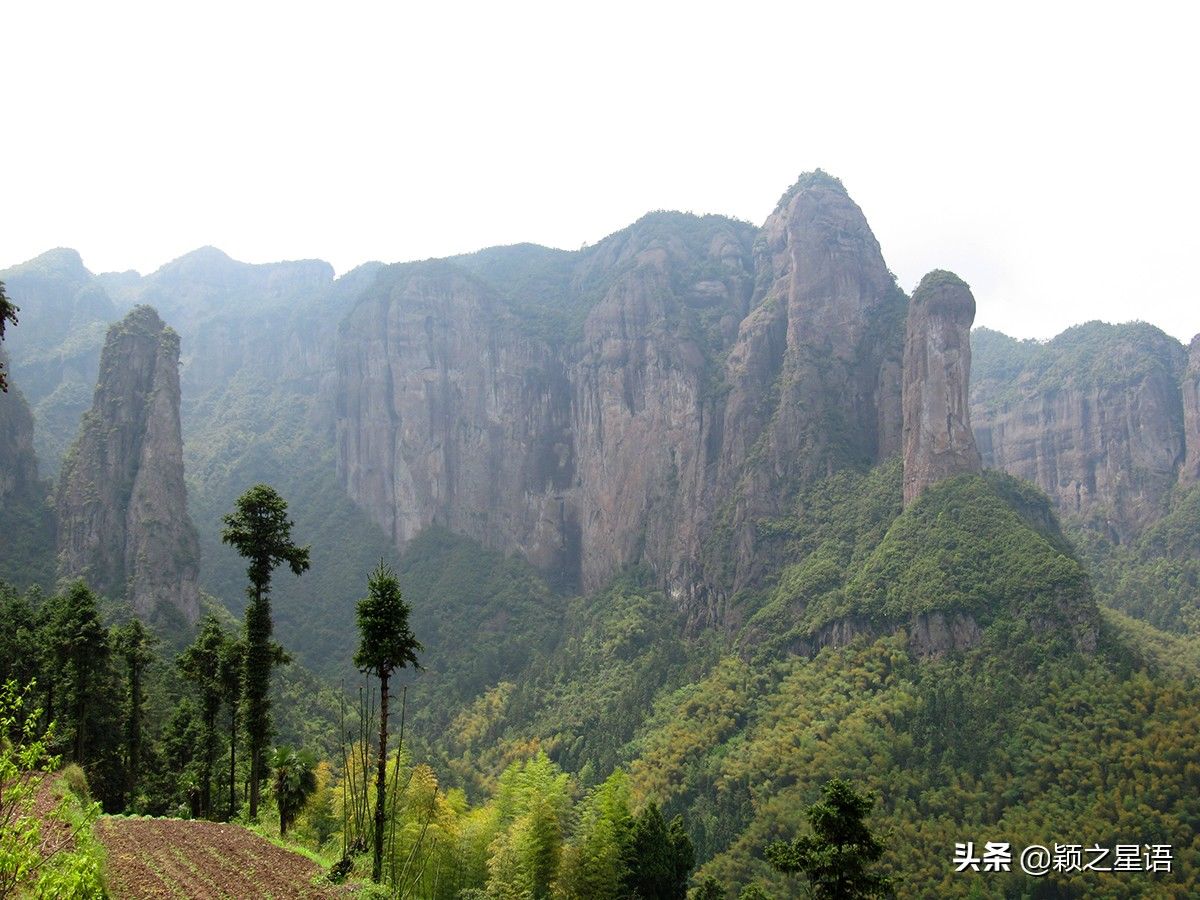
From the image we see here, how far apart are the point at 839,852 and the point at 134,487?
324ft

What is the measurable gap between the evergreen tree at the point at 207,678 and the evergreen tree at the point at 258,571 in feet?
13.5

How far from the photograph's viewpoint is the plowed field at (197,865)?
22.3 metres

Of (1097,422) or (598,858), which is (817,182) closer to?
(1097,422)

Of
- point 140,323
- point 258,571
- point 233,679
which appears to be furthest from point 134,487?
point 258,571

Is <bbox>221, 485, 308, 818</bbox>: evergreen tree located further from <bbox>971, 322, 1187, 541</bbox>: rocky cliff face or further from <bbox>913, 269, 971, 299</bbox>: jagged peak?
<bbox>971, 322, 1187, 541</bbox>: rocky cliff face

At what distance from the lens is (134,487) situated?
101562mm

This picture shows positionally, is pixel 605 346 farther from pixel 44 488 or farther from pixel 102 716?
pixel 102 716

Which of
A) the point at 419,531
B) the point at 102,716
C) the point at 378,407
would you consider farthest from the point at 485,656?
the point at 102,716

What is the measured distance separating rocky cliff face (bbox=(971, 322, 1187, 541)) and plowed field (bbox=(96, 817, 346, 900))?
137m

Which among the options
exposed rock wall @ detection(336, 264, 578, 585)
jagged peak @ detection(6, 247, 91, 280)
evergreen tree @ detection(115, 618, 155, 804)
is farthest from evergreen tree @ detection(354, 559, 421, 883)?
jagged peak @ detection(6, 247, 91, 280)

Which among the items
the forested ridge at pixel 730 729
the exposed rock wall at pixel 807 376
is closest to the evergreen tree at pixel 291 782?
the forested ridge at pixel 730 729

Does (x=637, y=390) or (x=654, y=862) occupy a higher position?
(x=637, y=390)

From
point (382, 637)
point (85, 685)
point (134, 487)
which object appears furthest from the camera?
point (134, 487)

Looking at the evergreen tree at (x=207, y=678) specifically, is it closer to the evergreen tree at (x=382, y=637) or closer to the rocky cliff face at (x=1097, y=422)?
the evergreen tree at (x=382, y=637)
